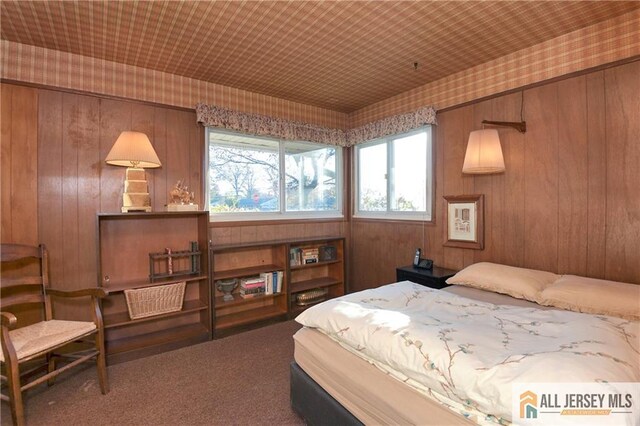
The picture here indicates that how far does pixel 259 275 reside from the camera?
345 centimetres

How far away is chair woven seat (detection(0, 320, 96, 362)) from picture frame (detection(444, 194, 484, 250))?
121 inches

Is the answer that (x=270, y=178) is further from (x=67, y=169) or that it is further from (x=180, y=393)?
(x=180, y=393)

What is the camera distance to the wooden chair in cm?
172

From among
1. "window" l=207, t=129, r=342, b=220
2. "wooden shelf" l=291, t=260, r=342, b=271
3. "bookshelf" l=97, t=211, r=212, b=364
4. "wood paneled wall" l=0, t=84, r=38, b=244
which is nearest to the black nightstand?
"wooden shelf" l=291, t=260, r=342, b=271

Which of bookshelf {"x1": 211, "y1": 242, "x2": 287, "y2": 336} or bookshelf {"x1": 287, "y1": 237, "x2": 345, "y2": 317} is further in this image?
bookshelf {"x1": 287, "y1": 237, "x2": 345, "y2": 317}

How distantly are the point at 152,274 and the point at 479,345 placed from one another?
2.70 meters

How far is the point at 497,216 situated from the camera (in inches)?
108

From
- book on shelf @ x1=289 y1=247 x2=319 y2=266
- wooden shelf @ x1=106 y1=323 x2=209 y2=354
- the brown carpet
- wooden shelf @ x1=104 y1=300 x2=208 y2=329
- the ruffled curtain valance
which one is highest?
the ruffled curtain valance

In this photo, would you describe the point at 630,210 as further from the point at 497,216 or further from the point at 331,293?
the point at 331,293

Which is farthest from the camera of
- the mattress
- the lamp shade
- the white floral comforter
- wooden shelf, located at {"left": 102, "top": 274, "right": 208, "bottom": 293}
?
wooden shelf, located at {"left": 102, "top": 274, "right": 208, "bottom": 293}

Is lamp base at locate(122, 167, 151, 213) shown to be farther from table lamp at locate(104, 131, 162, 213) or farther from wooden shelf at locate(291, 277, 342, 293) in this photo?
wooden shelf at locate(291, 277, 342, 293)

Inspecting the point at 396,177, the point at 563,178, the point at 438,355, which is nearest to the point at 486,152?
the point at 563,178

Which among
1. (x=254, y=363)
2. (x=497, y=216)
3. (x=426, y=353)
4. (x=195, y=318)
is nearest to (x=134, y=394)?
(x=254, y=363)

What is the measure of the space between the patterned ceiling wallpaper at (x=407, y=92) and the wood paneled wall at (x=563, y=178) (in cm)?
13
